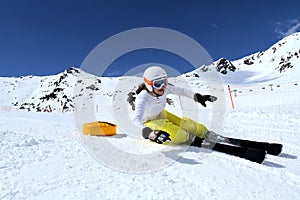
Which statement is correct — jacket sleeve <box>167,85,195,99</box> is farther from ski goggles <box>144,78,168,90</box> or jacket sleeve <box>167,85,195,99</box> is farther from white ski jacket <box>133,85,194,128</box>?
ski goggles <box>144,78,168,90</box>

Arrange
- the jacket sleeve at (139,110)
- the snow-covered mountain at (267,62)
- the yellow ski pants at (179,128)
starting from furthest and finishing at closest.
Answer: the snow-covered mountain at (267,62) → the jacket sleeve at (139,110) → the yellow ski pants at (179,128)

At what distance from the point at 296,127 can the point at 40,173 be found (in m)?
5.70

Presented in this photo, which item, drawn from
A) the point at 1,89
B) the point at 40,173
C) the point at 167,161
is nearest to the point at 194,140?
the point at 167,161

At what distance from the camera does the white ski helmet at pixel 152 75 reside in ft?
15.9

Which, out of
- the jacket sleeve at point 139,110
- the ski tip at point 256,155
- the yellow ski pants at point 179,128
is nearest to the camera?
the ski tip at point 256,155

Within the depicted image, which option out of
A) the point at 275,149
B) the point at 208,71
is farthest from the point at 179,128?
the point at 208,71

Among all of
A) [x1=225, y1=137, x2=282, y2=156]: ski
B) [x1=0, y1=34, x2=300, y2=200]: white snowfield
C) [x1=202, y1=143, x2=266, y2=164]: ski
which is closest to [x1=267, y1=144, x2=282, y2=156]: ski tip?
[x1=225, y1=137, x2=282, y2=156]: ski

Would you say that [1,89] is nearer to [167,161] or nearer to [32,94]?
[32,94]

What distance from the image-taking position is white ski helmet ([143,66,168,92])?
4.84 meters

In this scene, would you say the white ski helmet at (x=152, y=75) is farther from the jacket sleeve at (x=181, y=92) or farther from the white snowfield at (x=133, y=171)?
the white snowfield at (x=133, y=171)

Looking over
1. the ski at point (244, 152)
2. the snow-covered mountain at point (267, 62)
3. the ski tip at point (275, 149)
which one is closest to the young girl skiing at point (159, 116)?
the ski at point (244, 152)

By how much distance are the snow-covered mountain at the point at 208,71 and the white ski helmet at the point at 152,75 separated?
58.4m

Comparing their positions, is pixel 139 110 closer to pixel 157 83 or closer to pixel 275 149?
pixel 157 83

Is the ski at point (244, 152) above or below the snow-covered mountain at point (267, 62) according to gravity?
below
